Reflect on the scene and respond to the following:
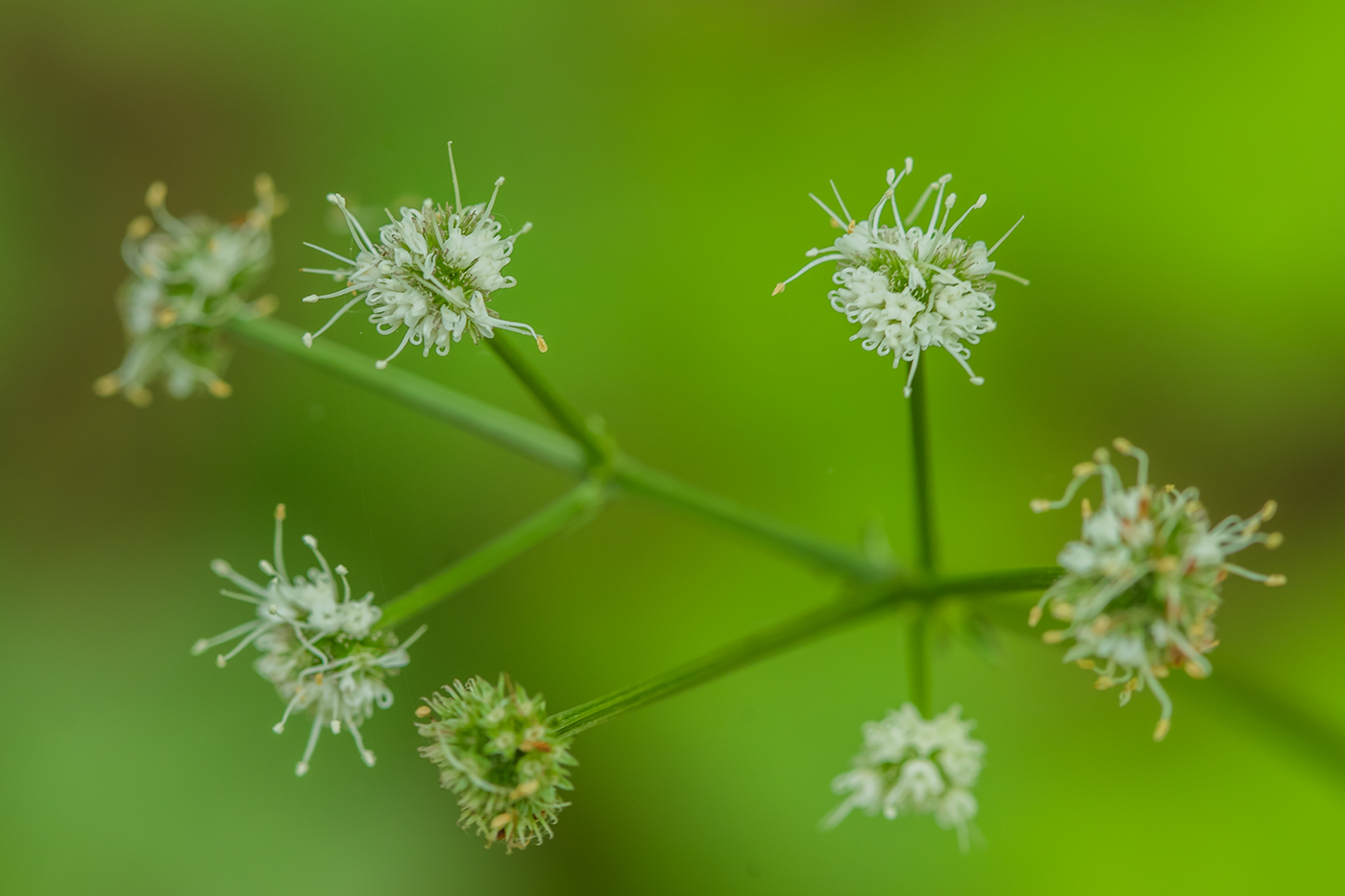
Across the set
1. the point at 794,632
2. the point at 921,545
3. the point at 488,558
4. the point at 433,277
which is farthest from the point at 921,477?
the point at 433,277

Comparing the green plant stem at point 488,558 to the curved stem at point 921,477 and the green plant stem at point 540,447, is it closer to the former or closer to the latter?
the green plant stem at point 540,447

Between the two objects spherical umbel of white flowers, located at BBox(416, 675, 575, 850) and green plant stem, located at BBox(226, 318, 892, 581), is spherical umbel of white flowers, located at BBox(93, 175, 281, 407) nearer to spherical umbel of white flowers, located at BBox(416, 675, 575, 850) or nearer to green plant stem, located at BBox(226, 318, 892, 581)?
green plant stem, located at BBox(226, 318, 892, 581)

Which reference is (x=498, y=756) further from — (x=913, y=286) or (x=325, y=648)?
(x=913, y=286)

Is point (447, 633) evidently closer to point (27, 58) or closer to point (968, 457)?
point (968, 457)

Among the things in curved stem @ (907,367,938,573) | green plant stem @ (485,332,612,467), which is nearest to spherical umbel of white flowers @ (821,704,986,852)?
curved stem @ (907,367,938,573)

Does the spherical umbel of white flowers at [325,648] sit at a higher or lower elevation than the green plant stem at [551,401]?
lower

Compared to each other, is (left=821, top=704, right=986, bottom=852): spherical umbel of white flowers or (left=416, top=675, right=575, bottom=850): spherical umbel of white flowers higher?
(left=821, top=704, right=986, bottom=852): spherical umbel of white flowers

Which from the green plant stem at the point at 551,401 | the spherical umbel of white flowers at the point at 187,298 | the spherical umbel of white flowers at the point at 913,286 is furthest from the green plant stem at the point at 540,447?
the spherical umbel of white flowers at the point at 913,286
